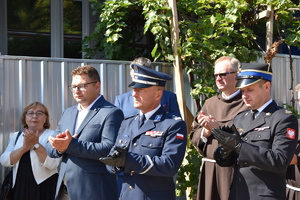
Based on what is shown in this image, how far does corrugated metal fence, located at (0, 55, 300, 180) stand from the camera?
548 centimetres

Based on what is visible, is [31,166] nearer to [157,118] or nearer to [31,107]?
[31,107]

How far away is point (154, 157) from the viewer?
3643 mm

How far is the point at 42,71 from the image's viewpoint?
222 inches

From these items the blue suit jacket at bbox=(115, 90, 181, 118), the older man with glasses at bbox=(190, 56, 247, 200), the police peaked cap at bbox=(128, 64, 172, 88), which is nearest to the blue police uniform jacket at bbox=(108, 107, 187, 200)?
the police peaked cap at bbox=(128, 64, 172, 88)

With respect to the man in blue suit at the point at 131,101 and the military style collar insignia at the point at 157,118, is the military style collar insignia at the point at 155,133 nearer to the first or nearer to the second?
the military style collar insignia at the point at 157,118

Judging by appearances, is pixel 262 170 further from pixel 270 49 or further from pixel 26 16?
pixel 26 16

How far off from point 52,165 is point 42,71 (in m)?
0.99

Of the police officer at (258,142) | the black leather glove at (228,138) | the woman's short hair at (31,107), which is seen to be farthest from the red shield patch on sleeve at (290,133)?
the woman's short hair at (31,107)

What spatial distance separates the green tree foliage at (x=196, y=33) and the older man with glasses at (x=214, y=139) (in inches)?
42.5

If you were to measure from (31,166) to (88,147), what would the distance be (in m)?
1.37

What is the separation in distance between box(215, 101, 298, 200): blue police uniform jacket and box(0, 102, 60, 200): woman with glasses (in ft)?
6.62

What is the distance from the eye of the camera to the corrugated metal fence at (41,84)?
18.0 ft

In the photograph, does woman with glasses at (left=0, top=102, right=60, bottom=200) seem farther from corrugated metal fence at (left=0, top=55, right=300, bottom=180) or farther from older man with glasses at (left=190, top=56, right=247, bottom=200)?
older man with glasses at (left=190, top=56, right=247, bottom=200)

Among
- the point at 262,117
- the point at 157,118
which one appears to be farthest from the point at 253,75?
the point at 157,118
